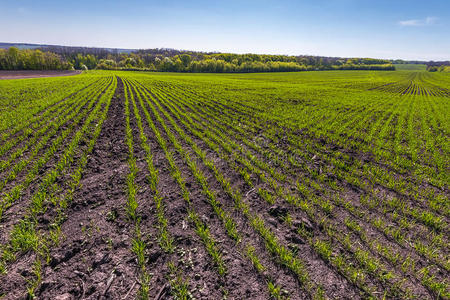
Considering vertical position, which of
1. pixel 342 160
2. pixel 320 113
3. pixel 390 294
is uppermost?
pixel 320 113

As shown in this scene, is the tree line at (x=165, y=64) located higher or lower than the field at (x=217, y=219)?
higher

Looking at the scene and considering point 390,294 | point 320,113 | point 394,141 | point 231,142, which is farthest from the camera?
point 320,113

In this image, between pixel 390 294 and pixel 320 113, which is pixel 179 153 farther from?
pixel 320 113

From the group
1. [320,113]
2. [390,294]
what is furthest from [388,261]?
[320,113]

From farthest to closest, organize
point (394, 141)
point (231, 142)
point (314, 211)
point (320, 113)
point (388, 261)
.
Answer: point (320, 113) < point (394, 141) < point (231, 142) < point (314, 211) < point (388, 261)

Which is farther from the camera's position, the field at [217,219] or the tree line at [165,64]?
the tree line at [165,64]

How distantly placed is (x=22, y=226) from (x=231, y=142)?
28.5ft

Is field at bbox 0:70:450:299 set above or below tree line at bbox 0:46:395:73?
below

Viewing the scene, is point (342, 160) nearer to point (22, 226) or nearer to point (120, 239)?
point (120, 239)

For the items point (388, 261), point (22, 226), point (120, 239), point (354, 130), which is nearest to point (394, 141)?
point (354, 130)

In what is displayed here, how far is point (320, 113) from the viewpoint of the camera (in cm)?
1978

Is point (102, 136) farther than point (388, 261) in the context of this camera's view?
Yes

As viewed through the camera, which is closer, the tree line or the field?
the field

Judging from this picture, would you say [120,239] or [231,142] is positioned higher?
[231,142]
